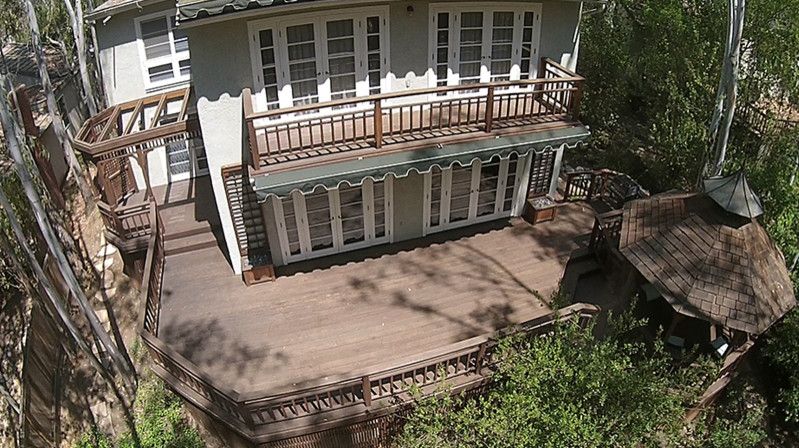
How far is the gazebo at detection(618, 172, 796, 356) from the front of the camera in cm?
944

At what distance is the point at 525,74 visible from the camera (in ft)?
45.1

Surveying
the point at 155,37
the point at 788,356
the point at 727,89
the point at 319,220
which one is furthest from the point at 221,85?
the point at 788,356

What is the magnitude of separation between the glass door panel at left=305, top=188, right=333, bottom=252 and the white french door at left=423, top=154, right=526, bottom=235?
288 cm

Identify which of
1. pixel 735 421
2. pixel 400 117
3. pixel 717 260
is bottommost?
pixel 735 421

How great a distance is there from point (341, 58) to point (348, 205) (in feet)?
12.7

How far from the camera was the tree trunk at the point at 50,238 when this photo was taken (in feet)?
29.5

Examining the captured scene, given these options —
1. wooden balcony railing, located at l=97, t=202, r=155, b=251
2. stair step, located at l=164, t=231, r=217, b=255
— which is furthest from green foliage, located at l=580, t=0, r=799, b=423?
wooden balcony railing, located at l=97, t=202, r=155, b=251

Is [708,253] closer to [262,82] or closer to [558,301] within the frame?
[558,301]

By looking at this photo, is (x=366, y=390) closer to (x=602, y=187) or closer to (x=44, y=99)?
(x=602, y=187)

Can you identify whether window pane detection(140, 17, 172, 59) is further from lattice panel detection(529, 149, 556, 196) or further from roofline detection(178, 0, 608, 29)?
lattice panel detection(529, 149, 556, 196)

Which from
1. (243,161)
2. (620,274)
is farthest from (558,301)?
(243,161)

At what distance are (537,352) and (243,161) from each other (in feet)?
26.6

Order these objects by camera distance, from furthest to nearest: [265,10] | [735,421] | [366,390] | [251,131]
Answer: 1. [735,421]
2. [251,131]
3. [265,10]
4. [366,390]

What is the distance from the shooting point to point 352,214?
1377 cm
